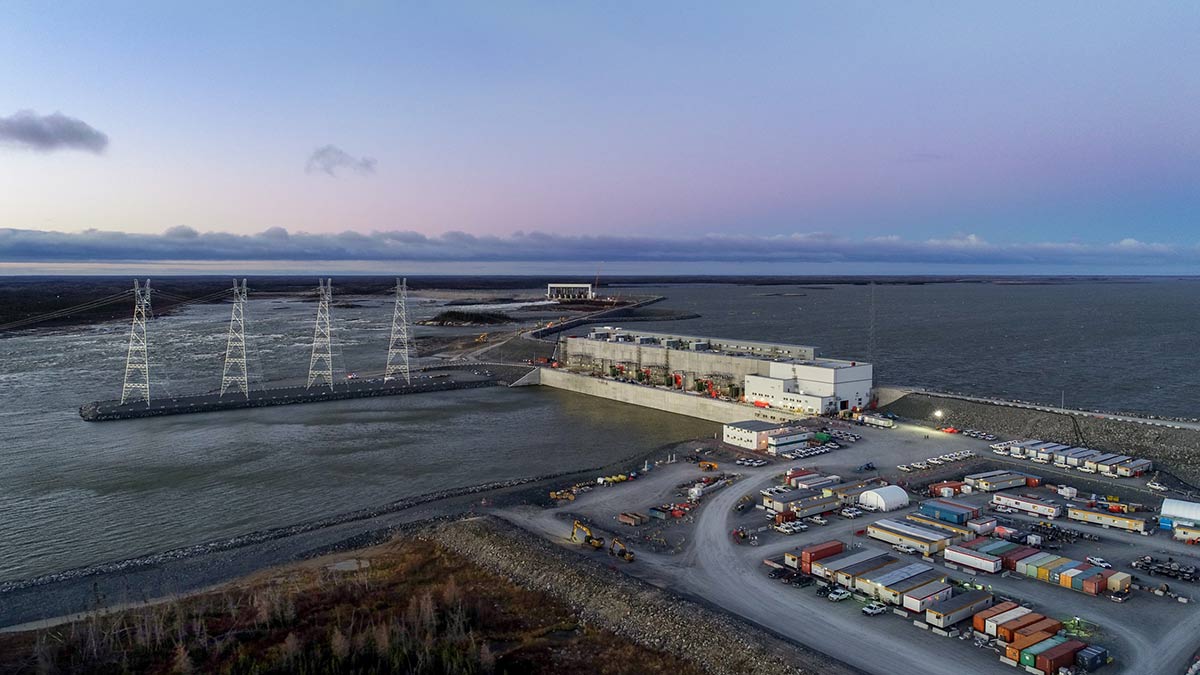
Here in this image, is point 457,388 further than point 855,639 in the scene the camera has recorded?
Yes

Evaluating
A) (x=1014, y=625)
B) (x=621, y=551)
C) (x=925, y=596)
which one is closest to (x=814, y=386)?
(x=621, y=551)

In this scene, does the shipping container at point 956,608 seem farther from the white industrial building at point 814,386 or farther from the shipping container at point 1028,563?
the white industrial building at point 814,386

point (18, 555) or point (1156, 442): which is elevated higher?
point (1156, 442)

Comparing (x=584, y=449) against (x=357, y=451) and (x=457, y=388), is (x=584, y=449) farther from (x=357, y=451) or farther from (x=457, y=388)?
(x=457, y=388)

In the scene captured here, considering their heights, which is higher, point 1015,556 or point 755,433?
point 755,433

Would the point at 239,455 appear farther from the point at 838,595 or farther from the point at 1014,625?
the point at 1014,625

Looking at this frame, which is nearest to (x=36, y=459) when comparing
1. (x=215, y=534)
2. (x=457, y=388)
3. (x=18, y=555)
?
(x=18, y=555)
